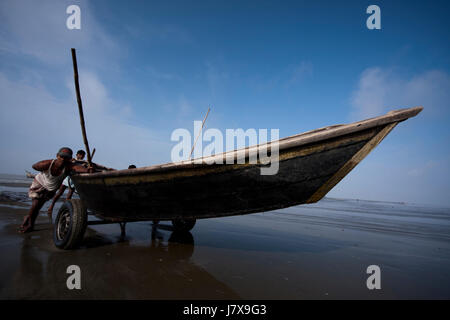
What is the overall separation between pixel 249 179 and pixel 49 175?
13.0 feet

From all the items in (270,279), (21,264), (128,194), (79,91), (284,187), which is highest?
(79,91)

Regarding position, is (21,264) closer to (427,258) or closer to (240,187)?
(240,187)

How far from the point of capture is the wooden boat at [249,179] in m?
2.21

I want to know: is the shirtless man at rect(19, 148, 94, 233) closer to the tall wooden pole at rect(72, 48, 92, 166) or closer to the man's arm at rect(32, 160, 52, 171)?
the man's arm at rect(32, 160, 52, 171)

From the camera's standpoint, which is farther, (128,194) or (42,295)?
(128,194)

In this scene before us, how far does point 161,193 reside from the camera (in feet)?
9.50

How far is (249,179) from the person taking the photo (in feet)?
8.21

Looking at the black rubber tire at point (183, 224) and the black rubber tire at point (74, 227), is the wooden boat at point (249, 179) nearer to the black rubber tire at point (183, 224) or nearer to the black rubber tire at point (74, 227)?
the black rubber tire at point (74, 227)

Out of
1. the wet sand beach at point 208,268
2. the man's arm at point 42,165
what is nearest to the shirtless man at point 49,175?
the man's arm at point 42,165

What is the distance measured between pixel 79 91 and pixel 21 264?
3.12 m

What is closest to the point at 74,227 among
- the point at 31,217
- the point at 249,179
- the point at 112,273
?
the point at 112,273
